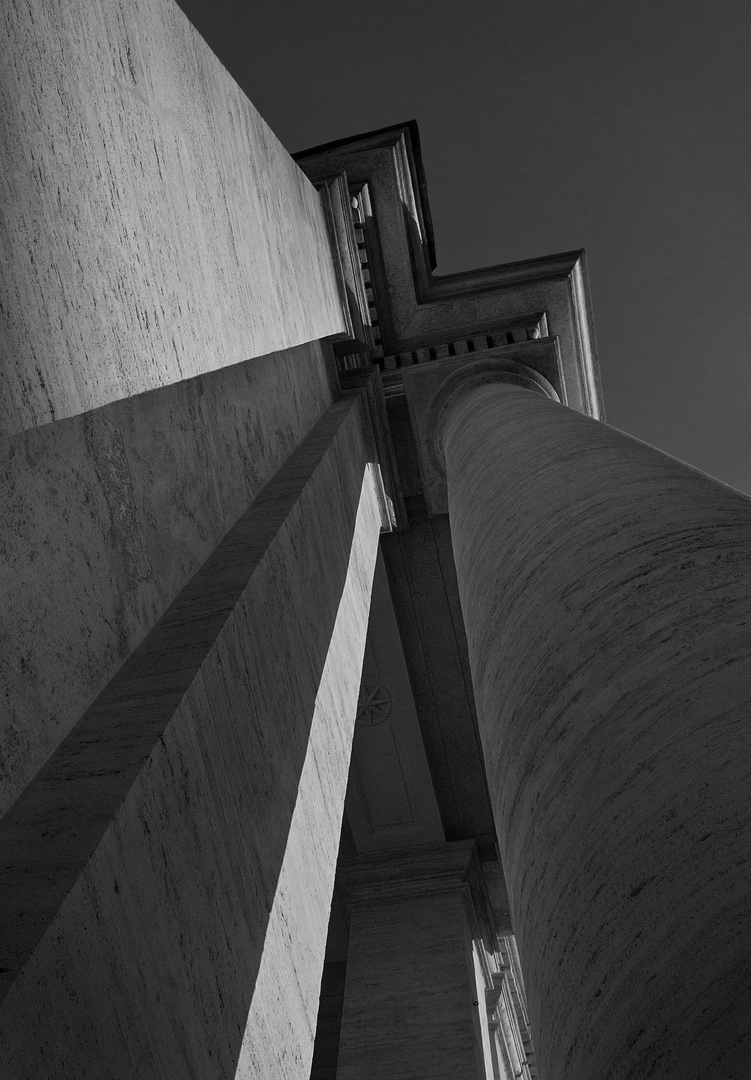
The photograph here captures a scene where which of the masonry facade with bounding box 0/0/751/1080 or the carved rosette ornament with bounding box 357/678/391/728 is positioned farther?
the carved rosette ornament with bounding box 357/678/391/728

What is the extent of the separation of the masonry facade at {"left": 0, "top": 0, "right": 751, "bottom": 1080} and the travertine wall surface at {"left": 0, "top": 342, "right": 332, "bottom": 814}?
2 cm

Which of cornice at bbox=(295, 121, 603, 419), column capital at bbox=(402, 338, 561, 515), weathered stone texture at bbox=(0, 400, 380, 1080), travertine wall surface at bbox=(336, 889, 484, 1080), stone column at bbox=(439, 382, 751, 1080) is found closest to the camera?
stone column at bbox=(439, 382, 751, 1080)

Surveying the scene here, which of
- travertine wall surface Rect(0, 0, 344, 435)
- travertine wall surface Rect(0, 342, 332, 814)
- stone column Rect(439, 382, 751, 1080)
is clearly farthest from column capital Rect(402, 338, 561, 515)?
stone column Rect(439, 382, 751, 1080)

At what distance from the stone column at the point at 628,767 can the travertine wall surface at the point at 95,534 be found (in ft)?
5.42

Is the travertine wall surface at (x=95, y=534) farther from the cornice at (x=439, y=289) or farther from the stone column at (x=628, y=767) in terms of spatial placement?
the cornice at (x=439, y=289)

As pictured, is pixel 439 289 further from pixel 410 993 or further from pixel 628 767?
pixel 628 767

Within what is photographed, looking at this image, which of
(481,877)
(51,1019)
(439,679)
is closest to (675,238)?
(439,679)

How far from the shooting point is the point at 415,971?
13195mm

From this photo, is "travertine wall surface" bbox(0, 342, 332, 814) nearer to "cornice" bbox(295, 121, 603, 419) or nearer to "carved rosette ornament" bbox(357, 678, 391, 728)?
"cornice" bbox(295, 121, 603, 419)

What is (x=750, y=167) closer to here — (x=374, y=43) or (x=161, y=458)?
(x=374, y=43)

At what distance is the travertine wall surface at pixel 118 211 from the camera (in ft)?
10.9

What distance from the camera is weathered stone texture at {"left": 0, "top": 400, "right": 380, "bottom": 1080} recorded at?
283 centimetres

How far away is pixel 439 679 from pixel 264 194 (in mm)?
9499

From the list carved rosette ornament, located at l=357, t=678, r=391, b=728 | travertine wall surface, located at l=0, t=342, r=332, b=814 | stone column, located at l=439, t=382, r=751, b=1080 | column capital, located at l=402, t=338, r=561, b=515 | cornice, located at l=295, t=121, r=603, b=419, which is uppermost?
cornice, located at l=295, t=121, r=603, b=419
